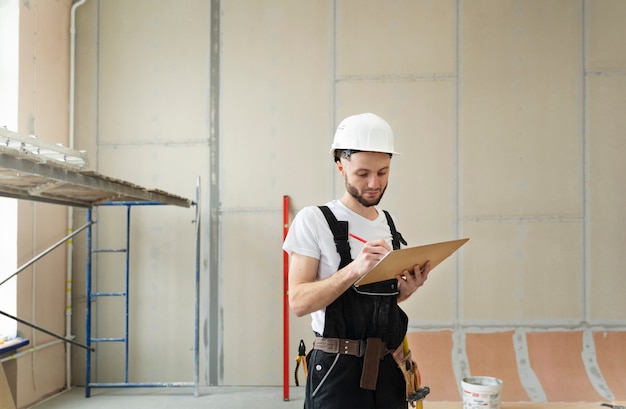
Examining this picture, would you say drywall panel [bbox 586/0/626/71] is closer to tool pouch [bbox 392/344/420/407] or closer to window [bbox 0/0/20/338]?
tool pouch [bbox 392/344/420/407]

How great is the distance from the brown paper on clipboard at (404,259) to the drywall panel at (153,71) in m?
3.50

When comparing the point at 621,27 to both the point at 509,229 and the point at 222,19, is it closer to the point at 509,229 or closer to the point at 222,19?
the point at 509,229

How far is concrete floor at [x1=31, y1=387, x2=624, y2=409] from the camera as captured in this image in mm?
4273

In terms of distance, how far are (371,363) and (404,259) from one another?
1.10 feet

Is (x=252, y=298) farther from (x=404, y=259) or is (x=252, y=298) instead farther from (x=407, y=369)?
(x=404, y=259)

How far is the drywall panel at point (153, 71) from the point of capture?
5.00 meters

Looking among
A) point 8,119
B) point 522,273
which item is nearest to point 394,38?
point 522,273

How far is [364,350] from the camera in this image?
68.5 inches

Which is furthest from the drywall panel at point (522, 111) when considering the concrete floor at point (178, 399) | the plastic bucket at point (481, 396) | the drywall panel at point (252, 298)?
the plastic bucket at point (481, 396)

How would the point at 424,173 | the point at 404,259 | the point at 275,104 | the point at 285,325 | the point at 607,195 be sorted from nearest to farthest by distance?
the point at 404,259
the point at 285,325
the point at 607,195
the point at 424,173
the point at 275,104

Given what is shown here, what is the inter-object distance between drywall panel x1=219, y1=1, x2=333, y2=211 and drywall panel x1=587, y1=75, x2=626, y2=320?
225 centimetres

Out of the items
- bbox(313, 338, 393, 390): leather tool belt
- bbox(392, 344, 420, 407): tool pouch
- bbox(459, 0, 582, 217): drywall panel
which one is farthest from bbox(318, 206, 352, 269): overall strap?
bbox(459, 0, 582, 217): drywall panel

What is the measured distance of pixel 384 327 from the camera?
69.8 inches

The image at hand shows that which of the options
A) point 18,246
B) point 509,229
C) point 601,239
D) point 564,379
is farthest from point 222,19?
point 564,379
